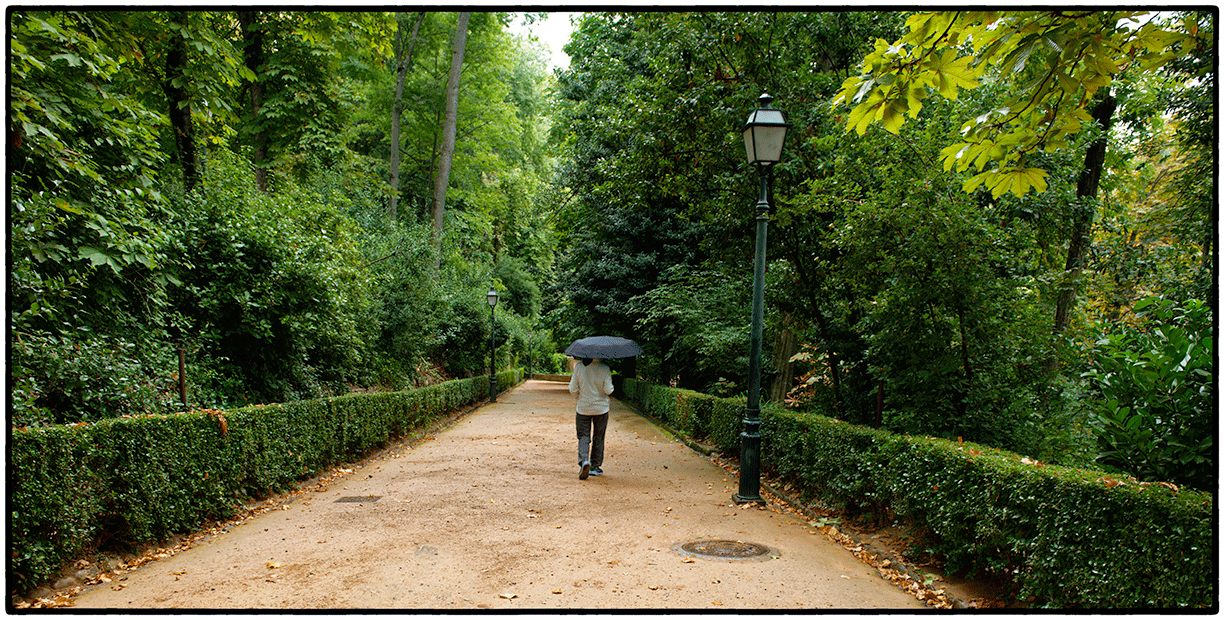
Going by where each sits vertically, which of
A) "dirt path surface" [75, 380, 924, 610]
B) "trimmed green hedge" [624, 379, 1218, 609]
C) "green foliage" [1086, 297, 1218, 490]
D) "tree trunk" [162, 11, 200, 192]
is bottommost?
"dirt path surface" [75, 380, 924, 610]

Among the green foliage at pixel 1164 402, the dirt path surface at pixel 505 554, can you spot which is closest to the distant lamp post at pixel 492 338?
the dirt path surface at pixel 505 554

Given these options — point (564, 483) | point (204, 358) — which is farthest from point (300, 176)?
point (564, 483)

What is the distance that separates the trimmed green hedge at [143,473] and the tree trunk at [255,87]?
8.34 meters

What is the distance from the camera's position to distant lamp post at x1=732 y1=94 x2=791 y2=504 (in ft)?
24.0

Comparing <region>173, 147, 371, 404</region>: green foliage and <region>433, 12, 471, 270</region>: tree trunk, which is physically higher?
<region>433, 12, 471, 270</region>: tree trunk

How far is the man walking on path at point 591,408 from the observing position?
28.6 feet

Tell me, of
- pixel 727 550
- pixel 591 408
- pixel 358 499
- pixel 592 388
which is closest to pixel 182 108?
pixel 358 499

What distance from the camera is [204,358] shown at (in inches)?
334

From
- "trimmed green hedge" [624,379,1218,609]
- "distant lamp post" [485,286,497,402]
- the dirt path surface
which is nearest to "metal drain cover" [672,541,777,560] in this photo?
the dirt path surface

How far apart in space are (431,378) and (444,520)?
14405 mm

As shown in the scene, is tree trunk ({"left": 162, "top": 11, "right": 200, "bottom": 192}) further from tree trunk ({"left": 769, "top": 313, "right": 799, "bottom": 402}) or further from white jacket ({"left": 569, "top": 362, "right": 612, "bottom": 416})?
tree trunk ({"left": 769, "top": 313, "right": 799, "bottom": 402})

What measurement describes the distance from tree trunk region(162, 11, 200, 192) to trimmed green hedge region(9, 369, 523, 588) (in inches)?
160

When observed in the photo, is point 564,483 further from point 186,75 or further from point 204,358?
point 186,75

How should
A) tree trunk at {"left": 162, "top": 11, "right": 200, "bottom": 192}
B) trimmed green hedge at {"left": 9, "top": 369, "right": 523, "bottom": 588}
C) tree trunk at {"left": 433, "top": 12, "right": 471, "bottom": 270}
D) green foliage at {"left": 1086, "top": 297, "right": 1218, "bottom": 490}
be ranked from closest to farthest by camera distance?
green foliage at {"left": 1086, "top": 297, "right": 1218, "bottom": 490}
trimmed green hedge at {"left": 9, "top": 369, "right": 523, "bottom": 588}
tree trunk at {"left": 162, "top": 11, "right": 200, "bottom": 192}
tree trunk at {"left": 433, "top": 12, "right": 471, "bottom": 270}
